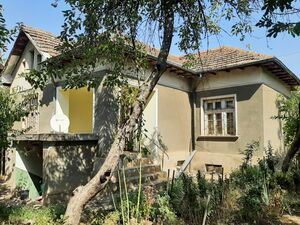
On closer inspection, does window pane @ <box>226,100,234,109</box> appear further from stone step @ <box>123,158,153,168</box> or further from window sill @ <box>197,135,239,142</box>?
stone step @ <box>123,158,153,168</box>

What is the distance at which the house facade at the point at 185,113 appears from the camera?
10203 millimetres

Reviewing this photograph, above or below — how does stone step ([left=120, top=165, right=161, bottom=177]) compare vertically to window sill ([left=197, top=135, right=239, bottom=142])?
below

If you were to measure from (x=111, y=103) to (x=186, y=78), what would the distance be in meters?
4.64

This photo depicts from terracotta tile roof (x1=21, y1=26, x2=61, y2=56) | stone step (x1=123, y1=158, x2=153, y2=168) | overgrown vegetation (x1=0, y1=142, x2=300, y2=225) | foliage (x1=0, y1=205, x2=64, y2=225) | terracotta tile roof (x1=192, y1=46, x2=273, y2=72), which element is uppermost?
terracotta tile roof (x1=21, y1=26, x2=61, y2=56)

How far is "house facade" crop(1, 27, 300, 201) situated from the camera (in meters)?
10.2

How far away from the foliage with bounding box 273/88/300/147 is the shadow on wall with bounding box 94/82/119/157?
633 cm

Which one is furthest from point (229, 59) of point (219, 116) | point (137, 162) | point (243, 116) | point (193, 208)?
point (193, 208)

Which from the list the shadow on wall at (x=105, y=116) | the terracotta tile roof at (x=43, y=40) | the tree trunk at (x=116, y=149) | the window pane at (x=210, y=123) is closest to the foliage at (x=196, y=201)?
the tree trunk at (x=116, y=149)

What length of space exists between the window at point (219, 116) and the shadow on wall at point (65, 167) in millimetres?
5633

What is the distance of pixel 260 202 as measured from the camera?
575 centimetres

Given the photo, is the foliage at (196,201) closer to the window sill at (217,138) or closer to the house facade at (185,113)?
the house facade at (185,113)

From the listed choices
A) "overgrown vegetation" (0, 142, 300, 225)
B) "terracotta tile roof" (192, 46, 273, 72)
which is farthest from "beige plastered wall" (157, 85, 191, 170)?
"overgrown vegetation" (0, 142, 300, 225)

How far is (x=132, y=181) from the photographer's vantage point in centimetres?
920

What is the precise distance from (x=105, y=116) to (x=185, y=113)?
444 centimetres
